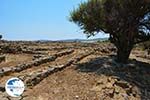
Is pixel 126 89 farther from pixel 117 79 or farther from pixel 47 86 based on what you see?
pixel 47 86

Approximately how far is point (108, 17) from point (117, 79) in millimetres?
5940

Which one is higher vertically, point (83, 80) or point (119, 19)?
point (119, 19)

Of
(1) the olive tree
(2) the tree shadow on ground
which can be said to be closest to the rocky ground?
(2) the tree shadow on ground

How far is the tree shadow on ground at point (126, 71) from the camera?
19.2 metres

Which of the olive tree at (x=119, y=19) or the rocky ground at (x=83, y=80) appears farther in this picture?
the olive tree at (x=119, y=19)

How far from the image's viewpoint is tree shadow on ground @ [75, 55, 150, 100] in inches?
758

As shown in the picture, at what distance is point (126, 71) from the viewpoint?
22281 mm

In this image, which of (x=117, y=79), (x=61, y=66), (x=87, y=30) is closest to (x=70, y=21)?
(x=87, y=30)

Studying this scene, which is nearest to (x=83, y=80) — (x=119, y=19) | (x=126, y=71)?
(x=126, y=71)
